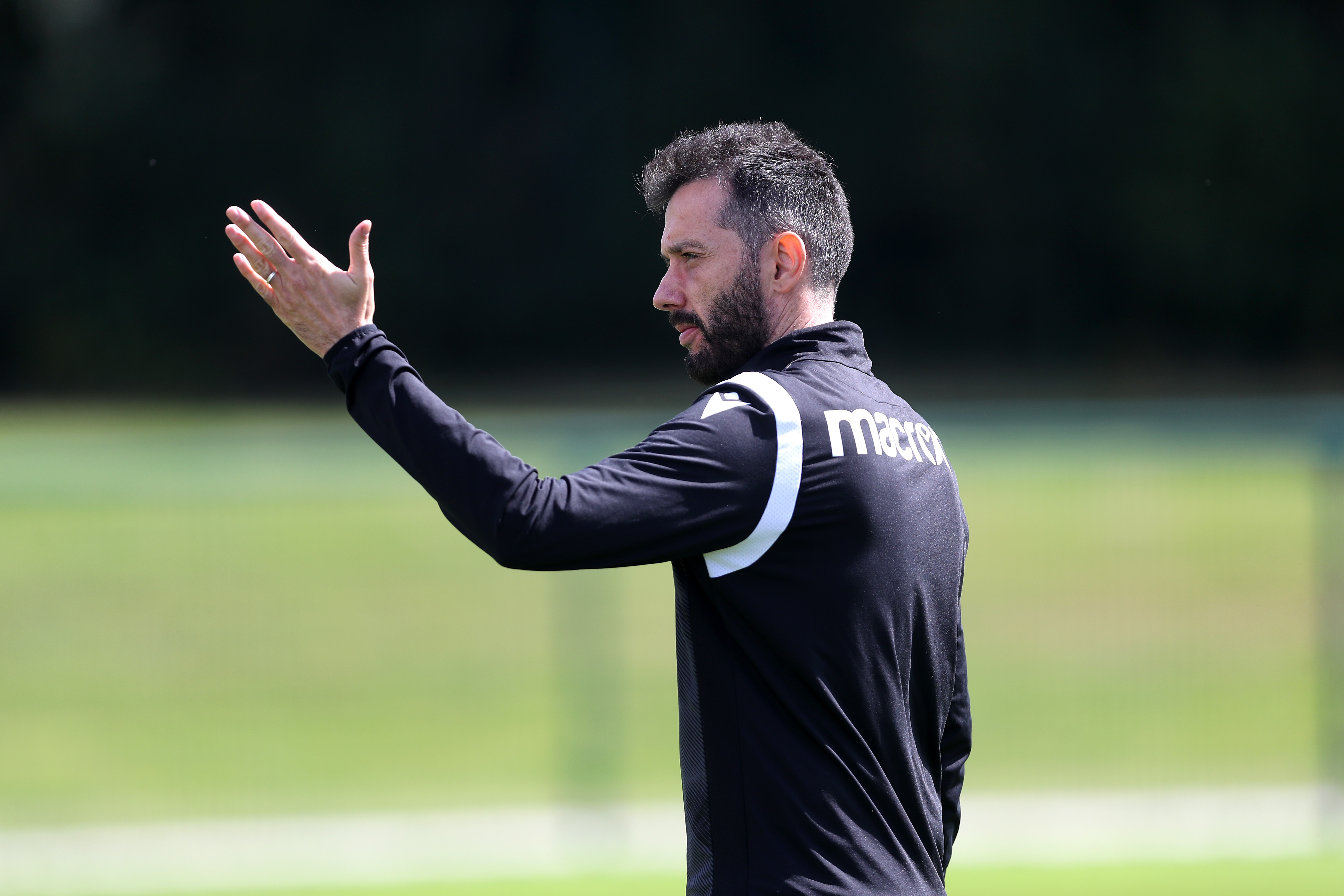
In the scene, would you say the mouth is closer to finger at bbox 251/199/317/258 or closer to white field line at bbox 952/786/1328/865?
finger at bbox 251/199/317/258

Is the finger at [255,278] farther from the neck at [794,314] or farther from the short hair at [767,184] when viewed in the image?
the neck at [794,314]

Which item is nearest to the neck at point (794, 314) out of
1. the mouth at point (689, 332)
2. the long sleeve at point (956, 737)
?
the mouth at point (689, 332)

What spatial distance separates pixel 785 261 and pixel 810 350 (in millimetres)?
177

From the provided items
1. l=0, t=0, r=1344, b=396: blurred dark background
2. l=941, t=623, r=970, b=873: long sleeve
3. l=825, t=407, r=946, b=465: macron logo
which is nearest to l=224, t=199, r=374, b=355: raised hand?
l=825, t=407, r=946, b=465: macron logo

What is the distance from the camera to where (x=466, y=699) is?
6766 mm

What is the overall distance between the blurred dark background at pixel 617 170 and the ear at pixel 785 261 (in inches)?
984

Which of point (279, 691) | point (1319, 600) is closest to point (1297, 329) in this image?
point (1319, 600)

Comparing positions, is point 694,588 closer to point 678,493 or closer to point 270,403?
point 678,493

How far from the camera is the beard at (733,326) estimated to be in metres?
2.61

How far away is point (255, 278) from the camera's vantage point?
2.47 meters

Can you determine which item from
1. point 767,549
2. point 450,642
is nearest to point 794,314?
point 767,549

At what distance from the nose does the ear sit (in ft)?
0.51

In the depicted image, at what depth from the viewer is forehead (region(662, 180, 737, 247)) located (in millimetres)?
2615

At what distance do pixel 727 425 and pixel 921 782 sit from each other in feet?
2.26
